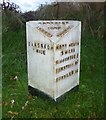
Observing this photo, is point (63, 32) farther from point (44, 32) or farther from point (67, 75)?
point (67, 75)

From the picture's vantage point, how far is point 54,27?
1976 millimetres

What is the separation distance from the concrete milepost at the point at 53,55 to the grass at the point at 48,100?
4 cm

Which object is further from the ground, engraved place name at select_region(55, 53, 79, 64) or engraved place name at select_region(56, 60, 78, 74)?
engraved place name at select_region(55, 53, 79, 64)

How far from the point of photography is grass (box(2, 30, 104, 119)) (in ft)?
6.56

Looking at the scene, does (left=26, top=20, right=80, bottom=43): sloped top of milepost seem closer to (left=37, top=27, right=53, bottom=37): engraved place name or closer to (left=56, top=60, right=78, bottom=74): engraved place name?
(left=37, top=27, right=53, bottom=37): engraved place name

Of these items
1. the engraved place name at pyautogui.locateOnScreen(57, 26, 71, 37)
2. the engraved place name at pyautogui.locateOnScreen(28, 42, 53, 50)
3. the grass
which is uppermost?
the engraved place name at pyautogui.locateOnScreen(57, 26, 71, 37)

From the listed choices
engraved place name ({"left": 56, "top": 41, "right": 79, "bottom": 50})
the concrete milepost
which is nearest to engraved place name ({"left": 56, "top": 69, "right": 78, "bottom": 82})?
the concrete milepost

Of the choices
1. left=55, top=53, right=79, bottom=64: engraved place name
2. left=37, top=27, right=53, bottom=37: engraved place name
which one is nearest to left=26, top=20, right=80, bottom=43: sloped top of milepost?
left=37, top=27, right=53, bottom=37: engraved place name

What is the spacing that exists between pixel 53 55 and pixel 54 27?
0.16 m

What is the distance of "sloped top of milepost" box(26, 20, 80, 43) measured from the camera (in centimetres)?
193

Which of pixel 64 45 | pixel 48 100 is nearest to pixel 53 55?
pixel 64 45

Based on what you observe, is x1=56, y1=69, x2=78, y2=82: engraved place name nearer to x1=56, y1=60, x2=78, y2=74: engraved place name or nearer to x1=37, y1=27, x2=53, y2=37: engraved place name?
x1=56, y1=60, x2=78, y2=74: engraved place name

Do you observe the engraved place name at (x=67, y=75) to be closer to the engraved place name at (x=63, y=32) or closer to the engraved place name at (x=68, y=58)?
the engraved place name at (x=68, y=58)

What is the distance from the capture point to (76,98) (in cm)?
204
